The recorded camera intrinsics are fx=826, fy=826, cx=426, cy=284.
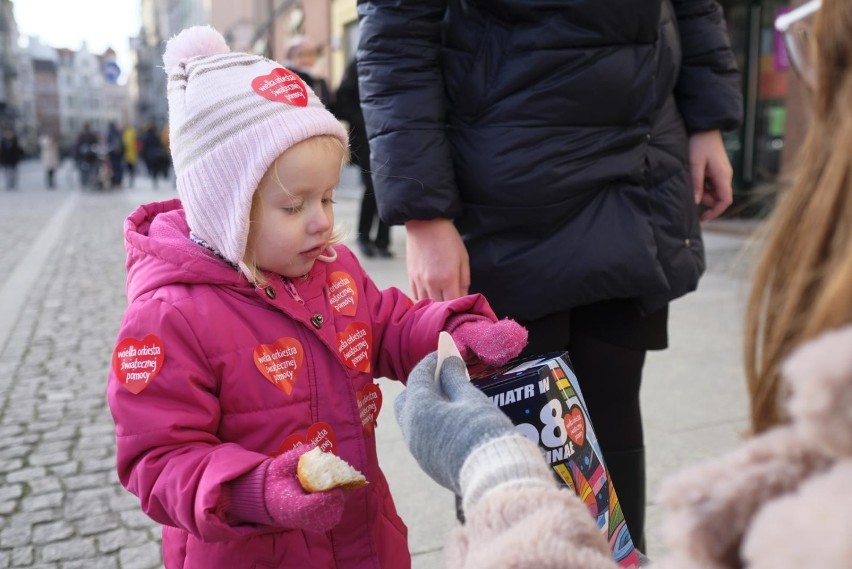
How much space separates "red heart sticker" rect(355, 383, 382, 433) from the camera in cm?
162

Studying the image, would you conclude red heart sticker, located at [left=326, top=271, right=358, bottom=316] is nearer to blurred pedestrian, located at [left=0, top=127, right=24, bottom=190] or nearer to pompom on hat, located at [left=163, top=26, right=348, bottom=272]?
pompom on hat, located at [left=163, top=26, right=348, bottom=272]

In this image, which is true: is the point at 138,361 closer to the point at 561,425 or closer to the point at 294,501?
the point at 294,501

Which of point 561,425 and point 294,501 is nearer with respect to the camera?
point 294,501

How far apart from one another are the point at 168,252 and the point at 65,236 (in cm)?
988

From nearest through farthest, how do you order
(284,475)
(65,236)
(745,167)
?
(284,475)
(745,167)
(65,236)

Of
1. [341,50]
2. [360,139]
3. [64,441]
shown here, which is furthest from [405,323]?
[341,50]

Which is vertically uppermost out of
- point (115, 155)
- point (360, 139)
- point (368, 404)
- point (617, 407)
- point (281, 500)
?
point (281, 500)

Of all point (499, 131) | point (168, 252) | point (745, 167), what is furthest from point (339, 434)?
point (745, 167)

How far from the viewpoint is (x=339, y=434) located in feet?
5.13

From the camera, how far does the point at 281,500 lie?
1.22 meters

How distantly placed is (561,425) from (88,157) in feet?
73.9

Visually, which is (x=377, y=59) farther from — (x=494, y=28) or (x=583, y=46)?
(x=583, y=46)

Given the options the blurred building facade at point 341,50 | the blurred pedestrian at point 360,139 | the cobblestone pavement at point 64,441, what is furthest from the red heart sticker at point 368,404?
the blurred pedestrian at point 360,139

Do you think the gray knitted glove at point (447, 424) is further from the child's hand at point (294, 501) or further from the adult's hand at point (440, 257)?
the adult's hand at point (440, 257)
